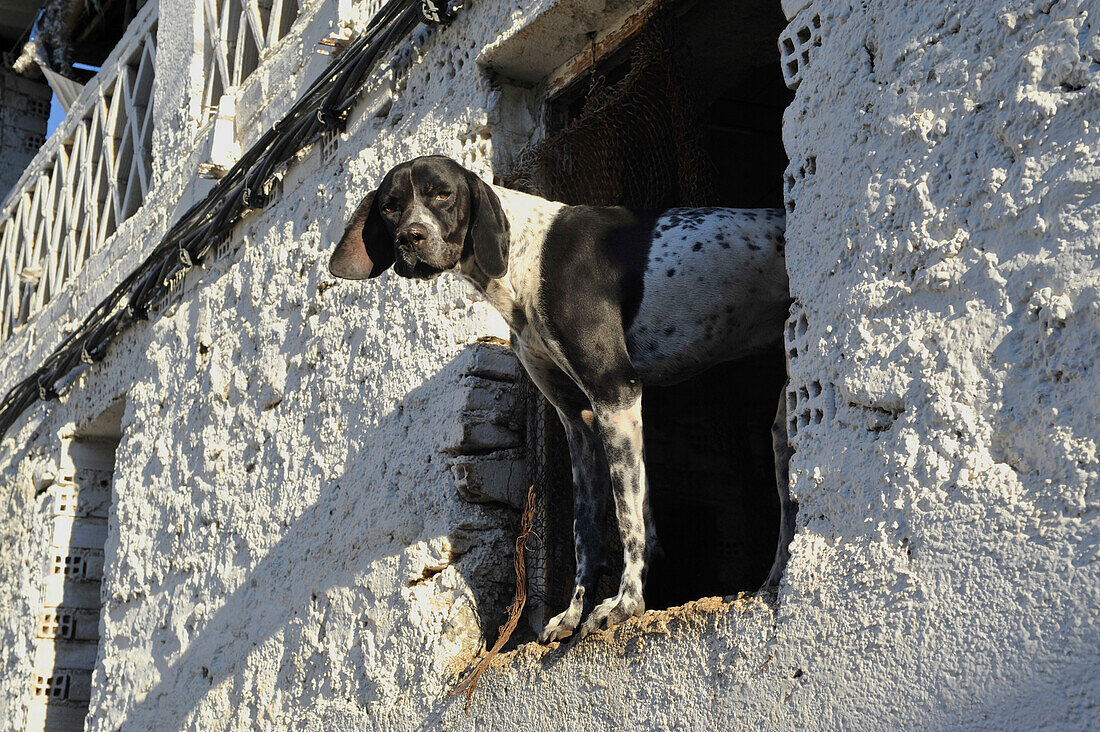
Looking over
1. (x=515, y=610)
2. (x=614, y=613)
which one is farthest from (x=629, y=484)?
(x=515, y=610)

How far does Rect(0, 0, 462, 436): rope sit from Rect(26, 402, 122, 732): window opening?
446 mm

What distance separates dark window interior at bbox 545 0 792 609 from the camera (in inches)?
161

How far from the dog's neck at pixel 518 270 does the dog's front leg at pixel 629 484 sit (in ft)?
1.20

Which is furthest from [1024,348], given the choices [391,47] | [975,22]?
[391,47]

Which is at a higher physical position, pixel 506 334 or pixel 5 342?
pixel 5 342

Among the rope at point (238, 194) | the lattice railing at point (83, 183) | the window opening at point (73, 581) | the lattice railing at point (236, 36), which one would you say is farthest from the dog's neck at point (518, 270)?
the lattice railing at point (83, 183)

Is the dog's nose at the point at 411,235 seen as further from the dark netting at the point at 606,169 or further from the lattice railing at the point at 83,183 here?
the lattice railing at the point at 83,183

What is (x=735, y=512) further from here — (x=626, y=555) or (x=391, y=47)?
(x=391, y=47)

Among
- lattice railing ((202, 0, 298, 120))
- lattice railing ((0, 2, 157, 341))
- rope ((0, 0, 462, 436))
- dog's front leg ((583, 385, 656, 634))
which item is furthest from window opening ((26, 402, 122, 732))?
dog's front leg ((583, 385, 656, 634))

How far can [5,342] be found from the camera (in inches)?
362

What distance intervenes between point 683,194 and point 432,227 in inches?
44.8

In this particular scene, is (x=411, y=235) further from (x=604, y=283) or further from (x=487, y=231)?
(x=604, y=283)

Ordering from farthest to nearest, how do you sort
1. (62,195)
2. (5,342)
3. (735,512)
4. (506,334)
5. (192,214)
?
(5,342) → (62,195) → (192,214) → (735,512) → (506,334)

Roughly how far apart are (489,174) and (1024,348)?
2.32 m
